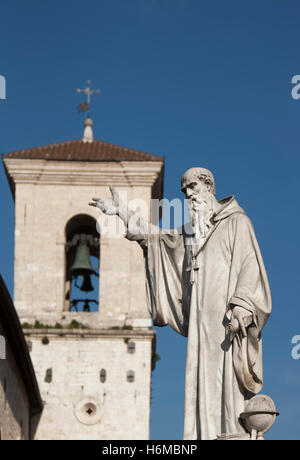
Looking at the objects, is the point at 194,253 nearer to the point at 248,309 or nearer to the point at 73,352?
the point at 248,309

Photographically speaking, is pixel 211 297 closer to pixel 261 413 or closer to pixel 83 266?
pixel 261 413

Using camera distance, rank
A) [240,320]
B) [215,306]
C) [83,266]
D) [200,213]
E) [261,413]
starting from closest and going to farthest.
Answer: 1. [261,413]
2. [240,320]
3. [215,306]
4. [200,213]
5. [83,266]

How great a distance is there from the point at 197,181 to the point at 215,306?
2.62 ft

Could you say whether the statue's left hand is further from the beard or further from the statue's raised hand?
the statue's raised hand

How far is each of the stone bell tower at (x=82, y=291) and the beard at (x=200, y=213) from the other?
24158mm

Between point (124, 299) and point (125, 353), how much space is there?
126cm

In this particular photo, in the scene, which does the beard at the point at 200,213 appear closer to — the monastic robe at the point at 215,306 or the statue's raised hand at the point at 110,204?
the monastic robe at the point at 215,306

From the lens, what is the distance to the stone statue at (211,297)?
22.9 feet

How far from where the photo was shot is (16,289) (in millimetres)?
32875

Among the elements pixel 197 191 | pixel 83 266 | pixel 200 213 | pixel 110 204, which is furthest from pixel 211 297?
pixel 83 266

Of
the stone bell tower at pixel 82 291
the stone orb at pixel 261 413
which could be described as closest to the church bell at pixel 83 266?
the stone bell tower at pixel 82 291

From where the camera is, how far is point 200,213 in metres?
7.56
